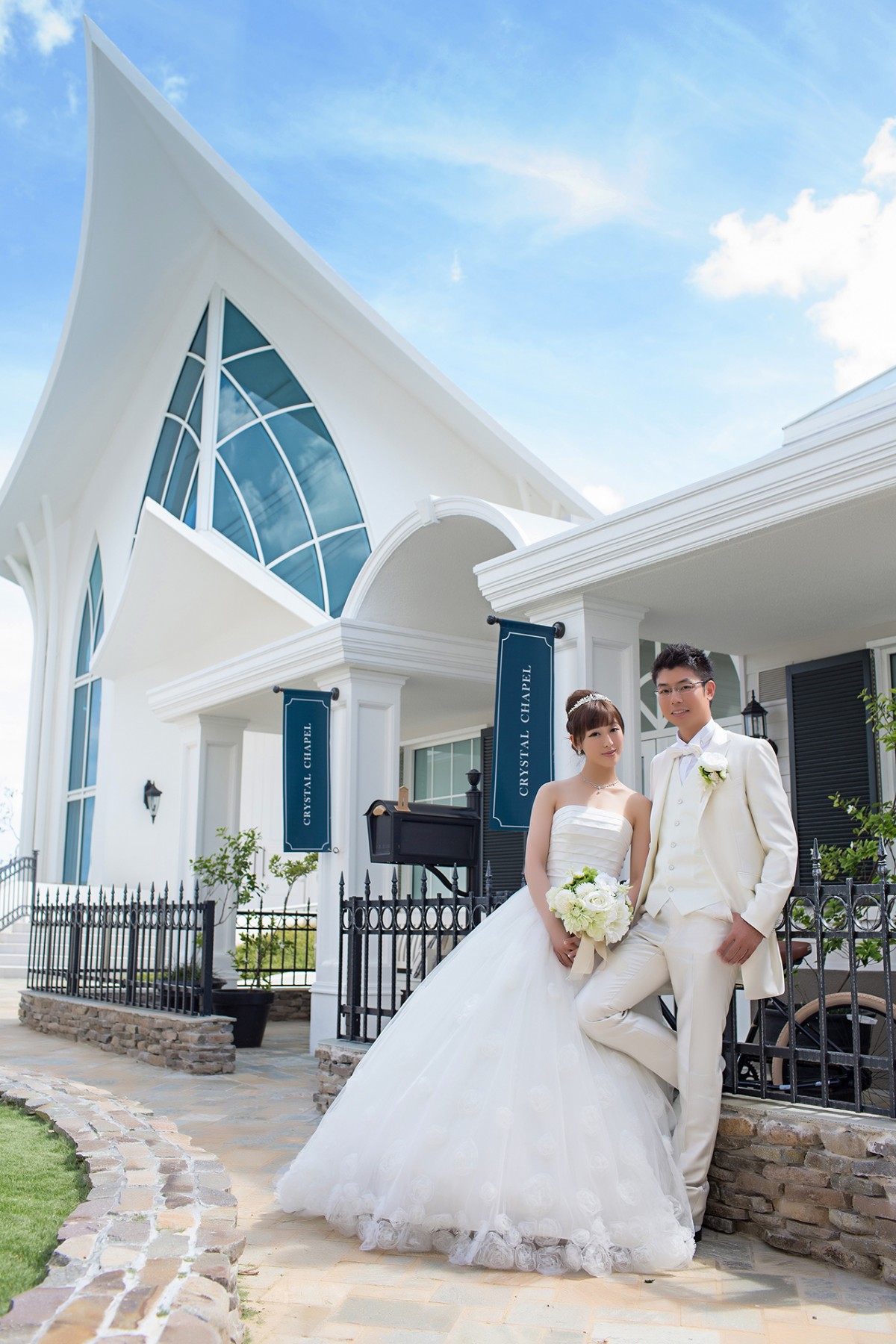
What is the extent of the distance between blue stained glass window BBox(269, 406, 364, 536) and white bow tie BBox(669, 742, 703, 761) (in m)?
8.21

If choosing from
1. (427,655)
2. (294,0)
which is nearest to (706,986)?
(427,655)

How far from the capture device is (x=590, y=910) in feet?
13.5

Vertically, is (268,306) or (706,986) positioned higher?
(268,306)

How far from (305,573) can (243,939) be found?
4.14 m

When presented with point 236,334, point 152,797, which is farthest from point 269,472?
point 152,797

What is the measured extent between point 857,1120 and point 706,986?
2.21ft

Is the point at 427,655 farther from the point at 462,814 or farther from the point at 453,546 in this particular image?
the point at 462,814

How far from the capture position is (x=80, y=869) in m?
20.1

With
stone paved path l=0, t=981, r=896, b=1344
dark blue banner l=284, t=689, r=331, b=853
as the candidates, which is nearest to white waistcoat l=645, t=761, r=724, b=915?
stone paved path l=0, t=981, r=896, b=1344

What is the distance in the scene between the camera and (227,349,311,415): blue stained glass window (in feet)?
45.4

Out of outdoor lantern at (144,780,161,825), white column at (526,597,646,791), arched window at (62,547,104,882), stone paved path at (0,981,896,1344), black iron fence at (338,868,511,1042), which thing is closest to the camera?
stone paved path at (0,981,896,1344)

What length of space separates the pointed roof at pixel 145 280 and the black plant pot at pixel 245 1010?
229 inches

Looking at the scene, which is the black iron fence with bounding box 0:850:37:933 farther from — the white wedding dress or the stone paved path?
the stone paved path

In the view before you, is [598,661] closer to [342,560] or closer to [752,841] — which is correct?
[752,841]
